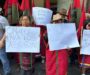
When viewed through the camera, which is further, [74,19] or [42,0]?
[42,0]

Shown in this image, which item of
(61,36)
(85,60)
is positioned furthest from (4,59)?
(85,60)

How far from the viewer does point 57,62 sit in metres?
5.95

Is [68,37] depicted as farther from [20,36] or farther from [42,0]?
[42,0]

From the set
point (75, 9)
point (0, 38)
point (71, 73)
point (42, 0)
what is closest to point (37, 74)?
point (71, 73)

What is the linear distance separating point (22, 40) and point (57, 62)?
0.76 meters

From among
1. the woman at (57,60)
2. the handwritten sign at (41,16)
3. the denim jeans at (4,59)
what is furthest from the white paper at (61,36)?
the denim jeans at (4,59)

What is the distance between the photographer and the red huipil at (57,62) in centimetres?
596

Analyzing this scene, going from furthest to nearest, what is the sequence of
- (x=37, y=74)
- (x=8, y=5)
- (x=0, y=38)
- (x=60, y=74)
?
(x=8, y=5)
(x=37, y=74)
(x=0, y=38)
(x=60, y=74)

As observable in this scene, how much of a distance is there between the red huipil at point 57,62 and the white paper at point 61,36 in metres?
0.11

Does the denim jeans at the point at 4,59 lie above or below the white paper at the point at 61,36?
below

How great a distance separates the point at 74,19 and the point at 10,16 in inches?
60.4

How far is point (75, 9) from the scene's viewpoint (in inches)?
290

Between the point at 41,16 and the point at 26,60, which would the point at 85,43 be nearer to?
the point at 41,16

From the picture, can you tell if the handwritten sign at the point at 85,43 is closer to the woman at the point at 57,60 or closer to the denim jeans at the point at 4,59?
the woman at the point at 57,60
